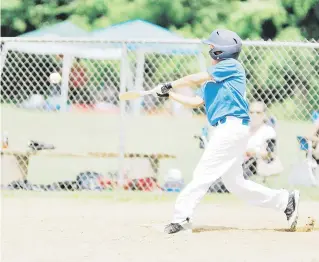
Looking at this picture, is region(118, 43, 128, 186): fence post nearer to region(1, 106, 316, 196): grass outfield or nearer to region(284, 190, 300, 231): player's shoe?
region(1, 106, 316, 196): grass outfield

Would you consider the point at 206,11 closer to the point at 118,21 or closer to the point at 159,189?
the point at 118,21

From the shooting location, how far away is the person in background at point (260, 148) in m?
11.7

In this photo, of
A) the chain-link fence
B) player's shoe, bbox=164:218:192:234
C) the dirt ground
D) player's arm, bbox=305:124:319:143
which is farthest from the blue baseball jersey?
player's arm, bbox=305:124:319:143

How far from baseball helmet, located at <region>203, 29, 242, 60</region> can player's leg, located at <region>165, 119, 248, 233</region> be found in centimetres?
58

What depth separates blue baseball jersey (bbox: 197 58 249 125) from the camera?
7.99m

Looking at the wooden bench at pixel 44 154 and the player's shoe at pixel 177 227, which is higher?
the player's shoe at pixel 177 227

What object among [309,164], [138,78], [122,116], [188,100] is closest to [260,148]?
[309,164]

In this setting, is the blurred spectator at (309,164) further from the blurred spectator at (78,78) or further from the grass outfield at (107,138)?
the blurred spectator at (78,78)

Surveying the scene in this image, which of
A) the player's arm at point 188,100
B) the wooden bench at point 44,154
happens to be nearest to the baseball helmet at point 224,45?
the player's arm at point 188,100

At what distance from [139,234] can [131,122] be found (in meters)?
13.4

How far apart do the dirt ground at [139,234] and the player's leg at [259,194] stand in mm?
222

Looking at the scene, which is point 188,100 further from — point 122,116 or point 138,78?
point 138,78

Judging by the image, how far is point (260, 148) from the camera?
38.7 feet

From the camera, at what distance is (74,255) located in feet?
22.8
